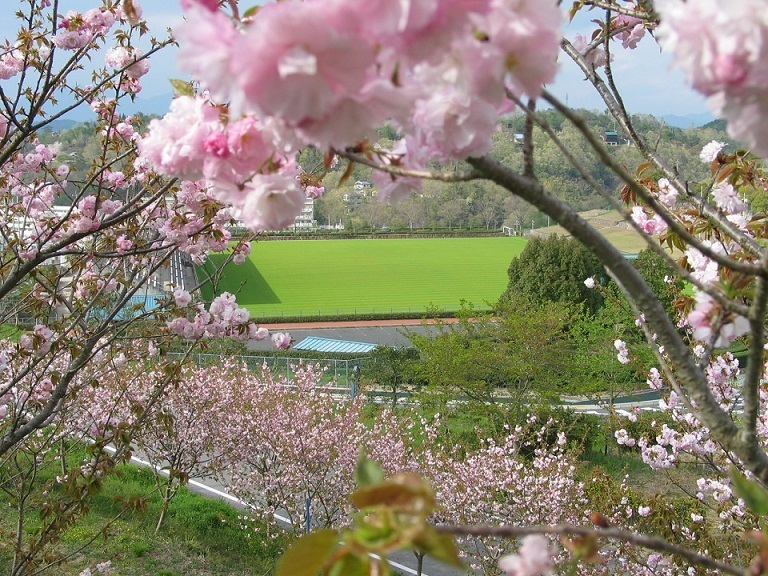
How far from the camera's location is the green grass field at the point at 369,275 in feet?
137

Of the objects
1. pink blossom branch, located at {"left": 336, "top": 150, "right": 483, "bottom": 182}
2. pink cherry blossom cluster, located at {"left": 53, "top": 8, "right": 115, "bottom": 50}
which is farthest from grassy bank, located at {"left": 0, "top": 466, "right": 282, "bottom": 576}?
pink blossom branch, located at {"left": 336, "top": 150, "right": 483, "bottom": 182}

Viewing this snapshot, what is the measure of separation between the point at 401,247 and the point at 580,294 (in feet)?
142

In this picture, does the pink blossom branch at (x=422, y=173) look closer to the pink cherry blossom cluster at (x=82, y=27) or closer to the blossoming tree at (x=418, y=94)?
the blossoming tree at (x=418, y=94)

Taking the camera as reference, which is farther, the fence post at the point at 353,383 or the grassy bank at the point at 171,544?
the fence post at the point at 353,383

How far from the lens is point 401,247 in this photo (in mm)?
65375

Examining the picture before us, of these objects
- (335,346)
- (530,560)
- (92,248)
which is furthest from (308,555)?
(335,346)

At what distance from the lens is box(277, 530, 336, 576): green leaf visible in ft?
1.95

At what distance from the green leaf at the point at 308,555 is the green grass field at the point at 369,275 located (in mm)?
32310

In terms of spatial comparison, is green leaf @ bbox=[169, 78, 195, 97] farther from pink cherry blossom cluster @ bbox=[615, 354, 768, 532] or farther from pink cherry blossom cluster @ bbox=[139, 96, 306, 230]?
pink cherry blossom cluster @ bbox=[615, 354, 768, 532]

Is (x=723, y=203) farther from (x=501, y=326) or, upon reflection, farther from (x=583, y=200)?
(x=583, y=200)

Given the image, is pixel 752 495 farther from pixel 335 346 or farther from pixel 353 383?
pixel 335 346

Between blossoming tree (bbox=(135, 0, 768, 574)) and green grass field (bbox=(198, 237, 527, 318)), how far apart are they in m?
32.1

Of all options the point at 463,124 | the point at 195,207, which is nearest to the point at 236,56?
the point at 463,124

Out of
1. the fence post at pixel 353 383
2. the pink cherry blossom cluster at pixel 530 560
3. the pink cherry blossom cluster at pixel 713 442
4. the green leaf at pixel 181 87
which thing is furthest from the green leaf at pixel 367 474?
the fence post at pixel 353 383
